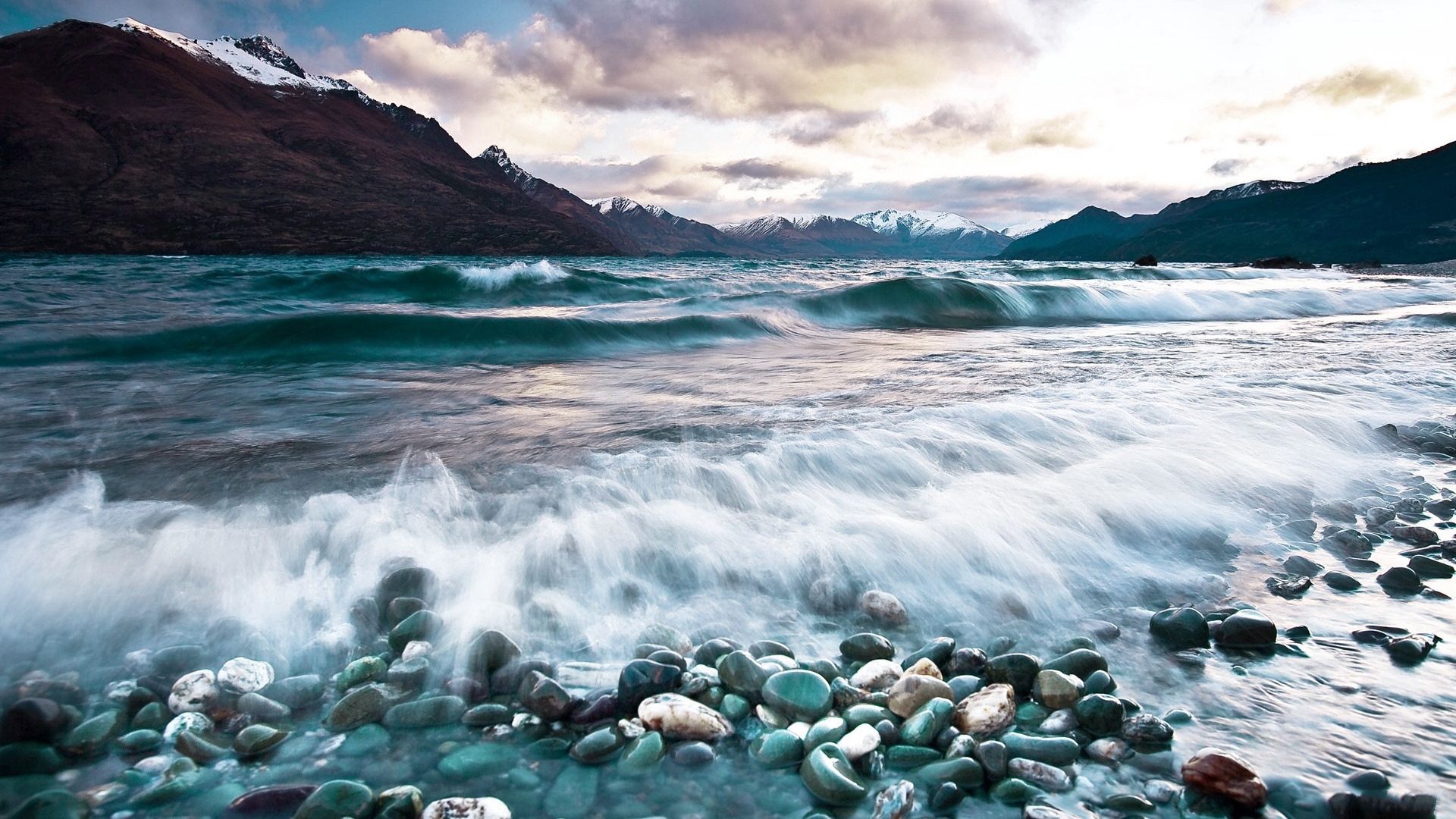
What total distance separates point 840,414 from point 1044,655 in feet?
9.15

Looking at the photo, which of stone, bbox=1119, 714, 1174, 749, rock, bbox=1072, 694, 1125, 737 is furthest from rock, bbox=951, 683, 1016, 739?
stone, bbox=1119, 714, 1174, 749

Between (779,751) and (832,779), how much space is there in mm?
183

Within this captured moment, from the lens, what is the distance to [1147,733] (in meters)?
1.75

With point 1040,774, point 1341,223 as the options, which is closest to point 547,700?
point 1040,774

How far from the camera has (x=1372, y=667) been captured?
212 centimetres

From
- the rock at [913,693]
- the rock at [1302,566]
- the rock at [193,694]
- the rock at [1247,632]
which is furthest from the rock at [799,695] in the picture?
the rock at [1302,566]

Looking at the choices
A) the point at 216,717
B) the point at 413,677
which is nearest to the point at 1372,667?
the point at 413,677

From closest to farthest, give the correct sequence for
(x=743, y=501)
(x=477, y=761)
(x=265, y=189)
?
(x=477, y=761) < (x=743, y=501) < (x=265, y=189)

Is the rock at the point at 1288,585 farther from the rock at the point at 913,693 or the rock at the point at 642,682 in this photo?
the rock at the point at 642,682

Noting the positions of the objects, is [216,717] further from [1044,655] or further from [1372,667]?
[1372,667]

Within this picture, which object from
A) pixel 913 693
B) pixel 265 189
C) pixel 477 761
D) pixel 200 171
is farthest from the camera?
pixel 200 171

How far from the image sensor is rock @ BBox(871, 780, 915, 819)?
150cm

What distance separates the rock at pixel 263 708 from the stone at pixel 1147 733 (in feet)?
7.34

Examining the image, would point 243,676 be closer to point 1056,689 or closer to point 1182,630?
point 1056,689
